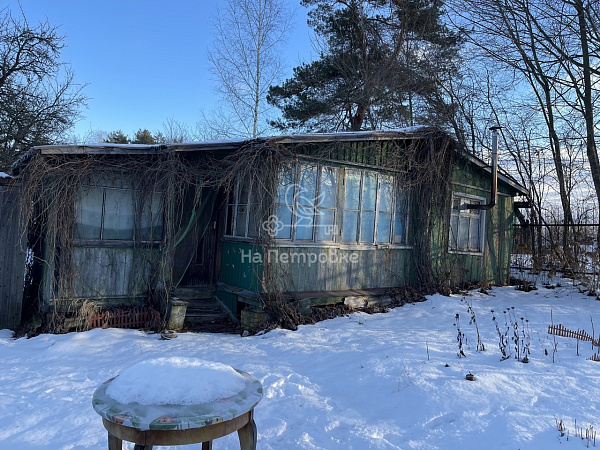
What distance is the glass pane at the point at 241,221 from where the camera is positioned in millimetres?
7813

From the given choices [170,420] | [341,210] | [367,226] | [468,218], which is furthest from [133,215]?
[468,218]

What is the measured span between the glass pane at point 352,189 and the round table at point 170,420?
20.4ft

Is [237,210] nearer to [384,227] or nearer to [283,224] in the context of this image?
[283,224]

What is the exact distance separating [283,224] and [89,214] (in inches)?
126

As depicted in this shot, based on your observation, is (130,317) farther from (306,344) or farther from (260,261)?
(306,344)

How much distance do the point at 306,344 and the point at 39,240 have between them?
Answer: 4.73 meters

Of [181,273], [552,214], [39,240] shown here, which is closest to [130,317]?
[181,273]

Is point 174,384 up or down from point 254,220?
down

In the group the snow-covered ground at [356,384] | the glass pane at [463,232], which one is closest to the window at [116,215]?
the snow-covered ground at [356,384]

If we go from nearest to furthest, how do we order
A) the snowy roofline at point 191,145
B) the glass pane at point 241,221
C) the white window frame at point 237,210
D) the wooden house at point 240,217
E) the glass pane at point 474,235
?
the snowy roofline at point 191,145
the wooden house at point 240,217
the white window frame at point 237,210
the glass pane at point 241,221
the glass pane at point 474,235

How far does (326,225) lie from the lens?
797 centimetres

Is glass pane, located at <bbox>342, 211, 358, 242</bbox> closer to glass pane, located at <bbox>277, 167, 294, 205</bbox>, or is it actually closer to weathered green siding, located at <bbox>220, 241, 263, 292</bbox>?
glass pane, located at <bbox>277, 167, 294, 205</bbox>

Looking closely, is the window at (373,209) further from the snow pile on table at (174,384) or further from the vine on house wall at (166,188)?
the snow pile on table at (174,384)

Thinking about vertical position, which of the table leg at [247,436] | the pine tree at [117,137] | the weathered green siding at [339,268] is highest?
the pine tree at [117,137]
